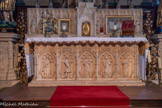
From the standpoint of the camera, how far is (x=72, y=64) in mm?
5805

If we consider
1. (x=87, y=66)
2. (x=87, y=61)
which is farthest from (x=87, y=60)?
(x=87, y=66)

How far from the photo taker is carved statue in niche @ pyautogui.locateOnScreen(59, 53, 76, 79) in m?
5.78

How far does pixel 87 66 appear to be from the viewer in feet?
19.0

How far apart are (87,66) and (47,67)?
45.5 inches

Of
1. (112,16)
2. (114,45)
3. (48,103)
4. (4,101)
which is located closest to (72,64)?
(114,45)

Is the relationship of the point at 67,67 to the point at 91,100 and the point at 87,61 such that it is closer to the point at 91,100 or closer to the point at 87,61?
the point at 87,61

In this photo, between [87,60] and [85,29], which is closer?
[87,60]

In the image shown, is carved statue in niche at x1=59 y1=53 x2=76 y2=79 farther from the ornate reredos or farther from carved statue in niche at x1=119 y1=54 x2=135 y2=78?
the ornate reredos

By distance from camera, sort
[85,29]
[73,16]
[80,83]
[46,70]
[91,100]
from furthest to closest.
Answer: [73,16], [85,29], [46,70], [80,83], [91,100]

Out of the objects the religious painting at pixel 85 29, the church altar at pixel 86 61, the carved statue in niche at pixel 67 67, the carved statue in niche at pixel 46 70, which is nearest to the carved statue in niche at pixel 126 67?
the church altar at pixel 86 61

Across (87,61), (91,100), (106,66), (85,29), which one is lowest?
(91,100)

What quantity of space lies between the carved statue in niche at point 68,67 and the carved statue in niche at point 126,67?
4.51 ft

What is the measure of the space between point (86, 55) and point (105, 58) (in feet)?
1.84

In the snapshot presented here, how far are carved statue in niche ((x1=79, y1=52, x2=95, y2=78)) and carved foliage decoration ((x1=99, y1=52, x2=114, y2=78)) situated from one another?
0.23 metres
